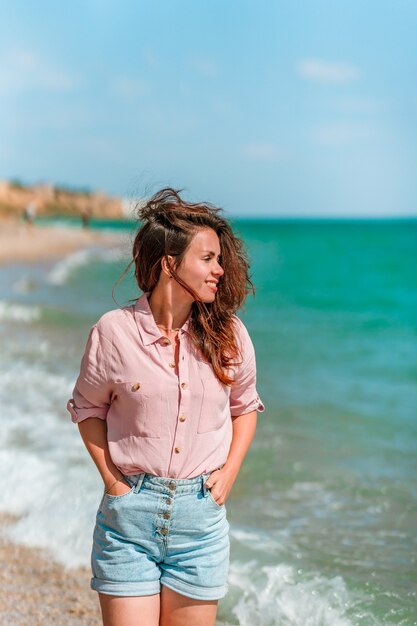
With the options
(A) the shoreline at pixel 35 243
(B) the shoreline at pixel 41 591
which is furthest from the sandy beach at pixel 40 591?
(A) the shoreline at pixel 35 243

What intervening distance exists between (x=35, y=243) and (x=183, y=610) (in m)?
46.3

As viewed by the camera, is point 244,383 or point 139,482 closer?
point 139,482

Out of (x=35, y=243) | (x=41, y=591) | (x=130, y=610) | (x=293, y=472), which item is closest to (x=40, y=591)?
(x=41, y=591)

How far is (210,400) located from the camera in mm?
2939

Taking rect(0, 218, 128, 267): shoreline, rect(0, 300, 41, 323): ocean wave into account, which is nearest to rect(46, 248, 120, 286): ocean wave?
rect(0, 218, 128, 267): shoreline

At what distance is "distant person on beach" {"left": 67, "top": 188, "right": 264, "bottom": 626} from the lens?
2879 millimetres

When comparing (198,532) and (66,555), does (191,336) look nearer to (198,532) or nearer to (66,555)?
(198,532)

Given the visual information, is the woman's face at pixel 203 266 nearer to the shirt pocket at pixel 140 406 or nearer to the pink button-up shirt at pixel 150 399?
the pink button-up shirt at pixel 150 399

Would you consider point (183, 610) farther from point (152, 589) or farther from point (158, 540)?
point (158, 540)

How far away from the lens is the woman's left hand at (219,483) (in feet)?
9.59

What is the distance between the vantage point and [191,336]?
301 cm

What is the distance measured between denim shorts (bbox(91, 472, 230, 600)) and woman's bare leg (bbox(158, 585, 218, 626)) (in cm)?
3

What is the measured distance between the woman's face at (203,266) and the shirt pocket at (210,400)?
26cm

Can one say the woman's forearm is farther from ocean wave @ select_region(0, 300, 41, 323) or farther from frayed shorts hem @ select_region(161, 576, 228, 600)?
ocean wave @ select_region(0, 300, 41, 323)
